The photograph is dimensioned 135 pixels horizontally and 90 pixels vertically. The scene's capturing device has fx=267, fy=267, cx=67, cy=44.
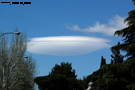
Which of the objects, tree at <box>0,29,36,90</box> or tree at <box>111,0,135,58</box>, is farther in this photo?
tree at <box>0,29,36,90</box>

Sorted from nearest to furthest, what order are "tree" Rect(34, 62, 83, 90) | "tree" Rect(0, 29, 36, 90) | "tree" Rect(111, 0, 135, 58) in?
1. "tree" Rect(111, 0, 135, 58)
2. "tree" Rect(0, 29, 36, 90)
3. "tree" Rect(34, 62, 83, 90)

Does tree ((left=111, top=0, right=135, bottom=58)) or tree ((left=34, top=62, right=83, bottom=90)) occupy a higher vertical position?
tree ((left=111, top=0, right=135, bottom=58))

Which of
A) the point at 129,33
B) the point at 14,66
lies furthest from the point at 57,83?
the point at 129,33

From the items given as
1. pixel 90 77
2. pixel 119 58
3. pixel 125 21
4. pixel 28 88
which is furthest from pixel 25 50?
pixel 125 21

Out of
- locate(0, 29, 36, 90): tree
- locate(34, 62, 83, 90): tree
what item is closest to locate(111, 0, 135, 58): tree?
locate(0, 29, 36, 90): tree

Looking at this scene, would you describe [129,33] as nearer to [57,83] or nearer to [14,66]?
[14,66]

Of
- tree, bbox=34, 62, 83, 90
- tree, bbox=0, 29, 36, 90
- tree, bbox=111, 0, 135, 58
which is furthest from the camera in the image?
tree, bbox=34, 62, 83, 90

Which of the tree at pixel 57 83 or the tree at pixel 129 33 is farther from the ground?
the tree at pixel 129 33

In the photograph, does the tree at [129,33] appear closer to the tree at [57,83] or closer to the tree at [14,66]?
the tree at [14,66]

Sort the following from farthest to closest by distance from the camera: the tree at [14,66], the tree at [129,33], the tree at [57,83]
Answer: the tree at [57,83] → the tree at [14,66] → the tree at [129,33]

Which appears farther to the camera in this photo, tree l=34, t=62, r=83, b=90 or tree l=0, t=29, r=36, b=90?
tree l=34, t=62, r=83, b=90

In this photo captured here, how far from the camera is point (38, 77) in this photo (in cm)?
6600

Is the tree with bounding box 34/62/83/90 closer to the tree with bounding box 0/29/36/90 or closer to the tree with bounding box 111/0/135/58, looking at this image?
the tree with bounding box 0/29/36/90

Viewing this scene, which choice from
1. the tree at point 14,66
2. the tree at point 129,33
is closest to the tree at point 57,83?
the tree at point 14,66
